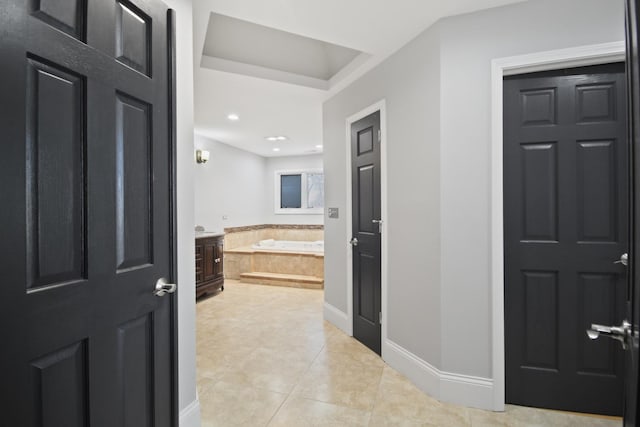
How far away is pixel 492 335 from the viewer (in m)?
2.02

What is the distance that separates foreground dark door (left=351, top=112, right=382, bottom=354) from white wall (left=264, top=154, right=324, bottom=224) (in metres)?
3.92

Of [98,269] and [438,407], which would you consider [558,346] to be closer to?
[438,407]

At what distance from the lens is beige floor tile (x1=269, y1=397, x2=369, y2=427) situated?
1.89 metres

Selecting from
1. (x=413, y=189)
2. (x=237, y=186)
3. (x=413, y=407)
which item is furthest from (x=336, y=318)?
(x=237, y=186)

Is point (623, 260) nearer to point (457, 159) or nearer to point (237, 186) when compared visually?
point (457, 159)

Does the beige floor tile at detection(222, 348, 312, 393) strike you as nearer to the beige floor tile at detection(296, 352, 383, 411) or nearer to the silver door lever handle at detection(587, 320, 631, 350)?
the beige floor tile at detection(296, 352, 383, 411)

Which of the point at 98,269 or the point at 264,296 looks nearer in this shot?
the point at 98,269

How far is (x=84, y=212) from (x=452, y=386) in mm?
2198

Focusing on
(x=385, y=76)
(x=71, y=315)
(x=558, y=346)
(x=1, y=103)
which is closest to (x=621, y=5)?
(x=385, y=76)

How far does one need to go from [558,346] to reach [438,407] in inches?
32.2

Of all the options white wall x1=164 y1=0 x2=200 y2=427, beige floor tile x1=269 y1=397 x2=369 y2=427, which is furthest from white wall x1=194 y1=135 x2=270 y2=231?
beige floor tile x1=269 y1=397 x2=369 y2=427

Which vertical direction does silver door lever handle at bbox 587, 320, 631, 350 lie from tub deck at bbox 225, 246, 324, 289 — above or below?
above

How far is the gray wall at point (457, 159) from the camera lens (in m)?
1.92

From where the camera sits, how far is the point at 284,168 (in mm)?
7434
